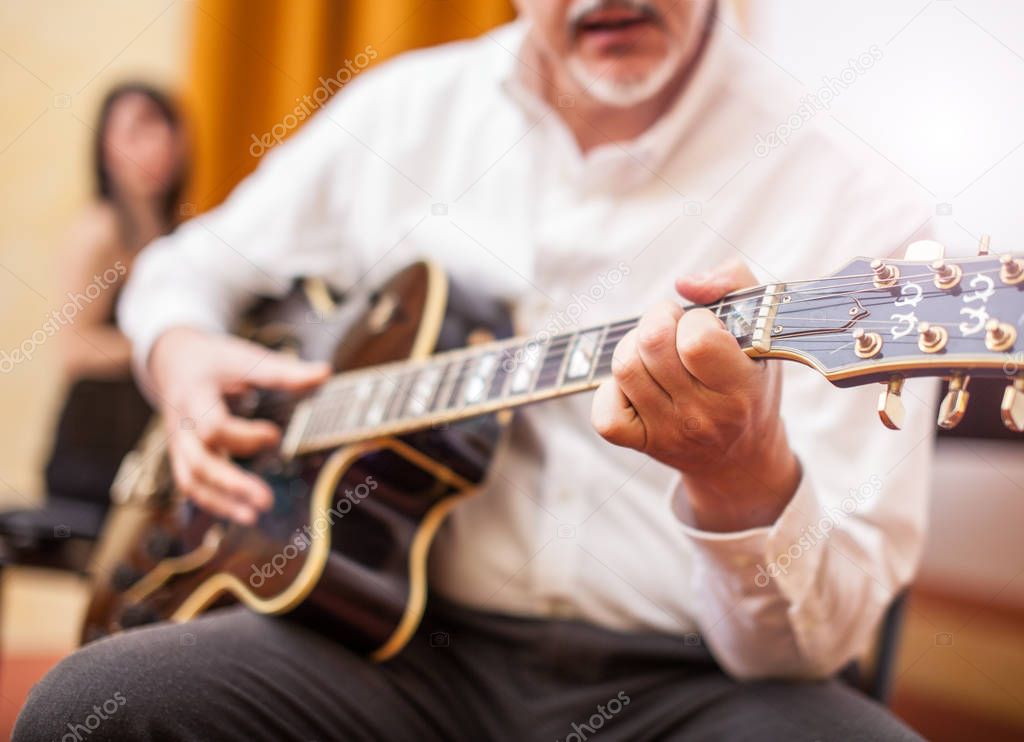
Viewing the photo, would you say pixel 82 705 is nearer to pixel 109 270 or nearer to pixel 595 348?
pixel 595 348

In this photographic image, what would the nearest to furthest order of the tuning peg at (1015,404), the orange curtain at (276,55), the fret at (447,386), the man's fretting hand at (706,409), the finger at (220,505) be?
the tuning peg at (1015,404) → the man's fretting hand at (706,409) → the fret at (447,386) → the finger at (220,505) → the orange curtain at (276,55)

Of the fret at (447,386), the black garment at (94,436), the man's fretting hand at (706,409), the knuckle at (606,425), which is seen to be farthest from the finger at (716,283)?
the black garment at (94,436)

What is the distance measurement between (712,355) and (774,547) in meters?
0.19

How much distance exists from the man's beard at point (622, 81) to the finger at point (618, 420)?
38 centimetres

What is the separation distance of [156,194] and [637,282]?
1.60m

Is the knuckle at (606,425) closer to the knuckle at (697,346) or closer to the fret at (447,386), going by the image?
the knuckle at (697,346)

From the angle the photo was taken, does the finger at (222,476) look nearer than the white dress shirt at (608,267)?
No

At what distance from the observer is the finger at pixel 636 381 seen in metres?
0.58

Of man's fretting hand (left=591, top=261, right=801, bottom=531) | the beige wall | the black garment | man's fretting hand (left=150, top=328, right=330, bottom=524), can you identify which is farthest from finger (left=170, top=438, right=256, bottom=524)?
the beige wall

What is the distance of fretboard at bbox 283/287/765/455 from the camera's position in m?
0.65

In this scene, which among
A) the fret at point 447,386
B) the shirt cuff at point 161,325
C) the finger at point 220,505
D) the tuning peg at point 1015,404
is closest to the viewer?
the tuning peg at point 1015,404

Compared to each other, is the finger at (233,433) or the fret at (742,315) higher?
the fret at (742,315)

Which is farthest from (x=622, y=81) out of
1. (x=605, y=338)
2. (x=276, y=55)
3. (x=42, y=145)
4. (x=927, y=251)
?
(x=42, y=145)

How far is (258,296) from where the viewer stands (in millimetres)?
1157
